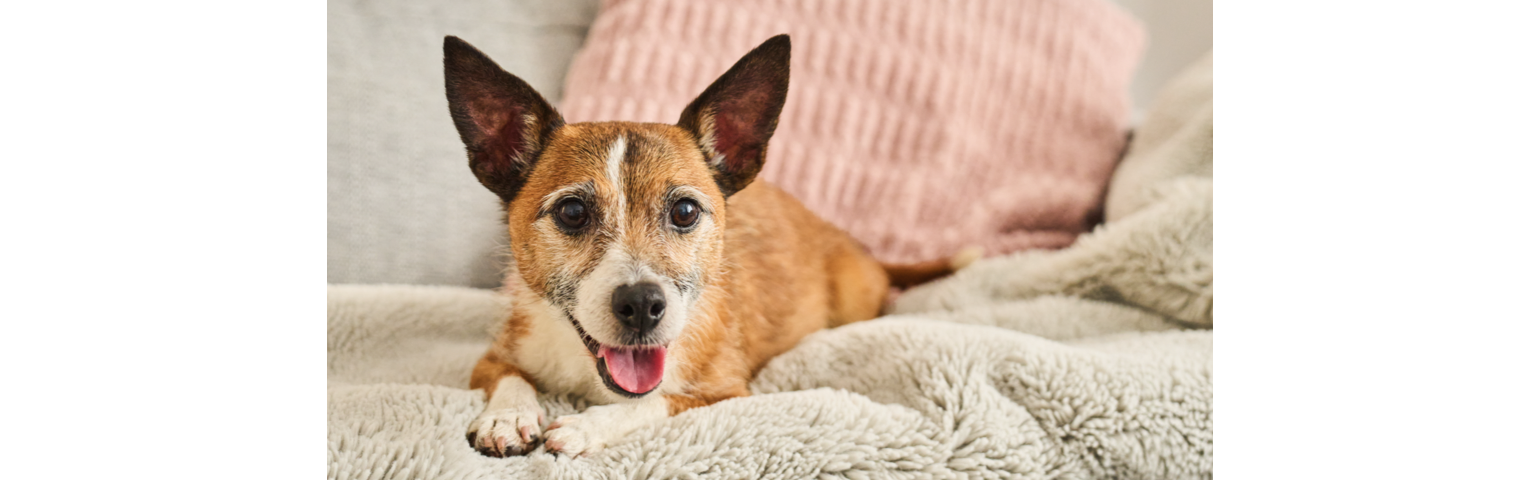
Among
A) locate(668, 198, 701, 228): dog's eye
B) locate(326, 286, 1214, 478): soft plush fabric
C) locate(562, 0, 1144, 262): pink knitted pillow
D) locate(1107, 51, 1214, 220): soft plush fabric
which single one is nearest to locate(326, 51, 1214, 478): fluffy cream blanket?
locate(326, 286, 1214, 478): soft plush fabric

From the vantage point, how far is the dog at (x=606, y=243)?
0.96 metres

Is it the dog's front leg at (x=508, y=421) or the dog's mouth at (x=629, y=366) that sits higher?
the dog's mouth at (x=629, y=366)

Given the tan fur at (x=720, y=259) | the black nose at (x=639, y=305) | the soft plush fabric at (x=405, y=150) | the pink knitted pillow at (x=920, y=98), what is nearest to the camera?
the black nose at (x=639, y=305)

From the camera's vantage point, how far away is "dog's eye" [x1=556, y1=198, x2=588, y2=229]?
996mm

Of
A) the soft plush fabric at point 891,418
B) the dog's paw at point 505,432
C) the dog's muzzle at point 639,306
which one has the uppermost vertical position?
the dog's muzzle at point 639,306

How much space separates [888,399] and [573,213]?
553 millimetres

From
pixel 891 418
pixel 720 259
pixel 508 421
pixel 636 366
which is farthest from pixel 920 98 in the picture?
pixel 508 421

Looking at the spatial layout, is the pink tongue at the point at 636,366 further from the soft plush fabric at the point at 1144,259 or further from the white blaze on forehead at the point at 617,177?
the soft plush fabric at the point at 1144,259

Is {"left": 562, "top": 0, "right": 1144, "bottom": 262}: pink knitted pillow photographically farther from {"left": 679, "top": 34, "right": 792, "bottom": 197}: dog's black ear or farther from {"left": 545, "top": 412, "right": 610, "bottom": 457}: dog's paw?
{"left": 545, "top": 412, "right": 610, "bottom": 457}: dog's paw

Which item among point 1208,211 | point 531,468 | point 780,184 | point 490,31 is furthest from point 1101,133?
point 531,468

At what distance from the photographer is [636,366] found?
99 cm

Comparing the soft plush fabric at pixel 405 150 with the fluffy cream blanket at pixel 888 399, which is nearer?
the fluffy cream blanket at pixel 888 399

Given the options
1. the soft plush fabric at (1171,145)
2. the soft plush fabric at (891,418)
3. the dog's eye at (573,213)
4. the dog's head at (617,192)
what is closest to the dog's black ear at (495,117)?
the dog's head at (617,192)
